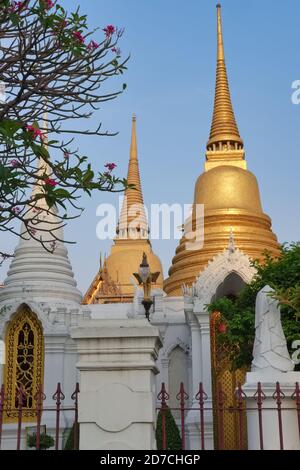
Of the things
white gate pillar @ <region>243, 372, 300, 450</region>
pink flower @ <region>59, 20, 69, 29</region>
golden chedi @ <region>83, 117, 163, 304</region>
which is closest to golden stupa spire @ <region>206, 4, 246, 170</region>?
golden chedi @ <region>83, 117, 163, 304</region>

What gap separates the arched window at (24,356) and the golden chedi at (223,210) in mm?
5794

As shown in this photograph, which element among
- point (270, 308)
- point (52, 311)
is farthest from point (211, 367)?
point (270, 308)

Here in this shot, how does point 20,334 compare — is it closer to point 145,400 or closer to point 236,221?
point 236,221

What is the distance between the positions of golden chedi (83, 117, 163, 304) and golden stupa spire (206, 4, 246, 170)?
20.1 feet

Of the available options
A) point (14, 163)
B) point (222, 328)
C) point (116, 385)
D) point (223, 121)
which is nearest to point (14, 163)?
point (14, 163)

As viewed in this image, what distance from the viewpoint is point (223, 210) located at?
24.4 m

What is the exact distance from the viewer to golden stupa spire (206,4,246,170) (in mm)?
27766

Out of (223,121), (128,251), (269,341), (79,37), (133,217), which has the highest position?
(133,217)

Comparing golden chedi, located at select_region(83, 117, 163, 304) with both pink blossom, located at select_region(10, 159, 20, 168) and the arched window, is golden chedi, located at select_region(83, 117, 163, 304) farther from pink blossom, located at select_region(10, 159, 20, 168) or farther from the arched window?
pink blossom, located at select_region(10, 159, 20, 168)

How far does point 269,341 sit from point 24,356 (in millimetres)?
11793

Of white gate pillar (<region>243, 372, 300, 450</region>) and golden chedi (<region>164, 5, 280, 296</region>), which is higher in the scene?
golden chedi (<region>164, 5, 280, 296</region>)

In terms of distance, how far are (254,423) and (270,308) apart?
170 centimetres

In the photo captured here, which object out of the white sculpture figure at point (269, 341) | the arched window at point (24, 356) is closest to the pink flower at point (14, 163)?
the white sculpture figure at point (269, 341)

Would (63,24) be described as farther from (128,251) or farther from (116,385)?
(128,251)
